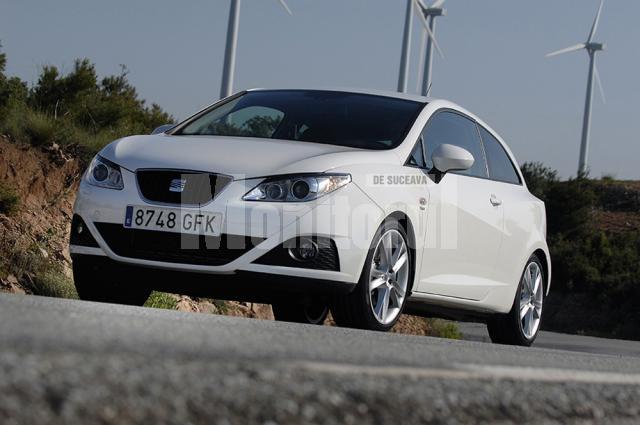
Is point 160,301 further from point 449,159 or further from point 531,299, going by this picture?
point 449,159

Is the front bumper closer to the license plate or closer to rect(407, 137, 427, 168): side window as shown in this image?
the license plate

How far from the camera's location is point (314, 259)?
655 centimetres

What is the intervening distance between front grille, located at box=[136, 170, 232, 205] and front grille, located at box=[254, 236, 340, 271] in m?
0.45

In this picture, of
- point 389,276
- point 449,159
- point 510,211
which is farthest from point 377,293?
point 510,211

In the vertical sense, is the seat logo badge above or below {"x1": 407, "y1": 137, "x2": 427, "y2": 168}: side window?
below

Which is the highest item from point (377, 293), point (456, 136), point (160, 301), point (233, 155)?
point (456, 136)

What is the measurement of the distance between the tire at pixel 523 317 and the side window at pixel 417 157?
5.76ft

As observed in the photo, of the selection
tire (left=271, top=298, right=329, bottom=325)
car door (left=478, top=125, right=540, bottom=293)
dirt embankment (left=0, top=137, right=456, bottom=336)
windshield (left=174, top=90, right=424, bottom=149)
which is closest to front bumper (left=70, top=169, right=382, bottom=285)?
windshield (left=174, top=90, right=424, bottom=149)

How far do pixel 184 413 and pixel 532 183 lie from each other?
4515cm

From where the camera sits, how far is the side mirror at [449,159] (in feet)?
24.7

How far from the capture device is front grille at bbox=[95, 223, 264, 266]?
21.3 feet

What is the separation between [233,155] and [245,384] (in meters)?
4.85

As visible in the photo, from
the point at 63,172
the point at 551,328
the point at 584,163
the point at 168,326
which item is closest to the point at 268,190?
the point at 168,326

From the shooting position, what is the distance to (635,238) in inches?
1772
